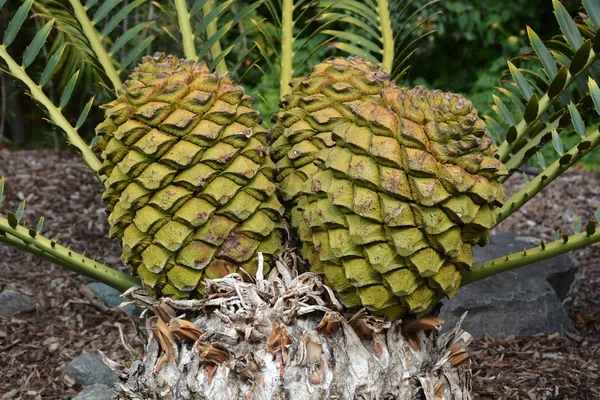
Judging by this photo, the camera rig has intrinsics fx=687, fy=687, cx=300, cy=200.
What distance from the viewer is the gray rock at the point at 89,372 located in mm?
2117

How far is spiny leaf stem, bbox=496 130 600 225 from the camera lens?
1337 mm

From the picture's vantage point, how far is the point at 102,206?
146 inches

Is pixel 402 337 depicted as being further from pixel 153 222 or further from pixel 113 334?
pixel 113 334

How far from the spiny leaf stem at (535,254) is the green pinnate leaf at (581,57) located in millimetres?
311

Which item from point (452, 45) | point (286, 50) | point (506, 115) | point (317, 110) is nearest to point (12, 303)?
point (286, 50)

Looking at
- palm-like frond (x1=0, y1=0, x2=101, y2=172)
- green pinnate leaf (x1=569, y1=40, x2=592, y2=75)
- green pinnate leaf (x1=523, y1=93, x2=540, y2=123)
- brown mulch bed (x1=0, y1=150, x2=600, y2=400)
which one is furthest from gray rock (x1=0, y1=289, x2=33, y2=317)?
green pinnate leaf (x1=569, y1=40, x2=592, y2=75)

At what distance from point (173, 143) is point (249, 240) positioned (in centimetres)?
23

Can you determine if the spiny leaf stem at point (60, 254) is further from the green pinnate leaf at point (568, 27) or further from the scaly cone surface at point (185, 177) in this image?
the green pinnate leaf at point (568, 27)

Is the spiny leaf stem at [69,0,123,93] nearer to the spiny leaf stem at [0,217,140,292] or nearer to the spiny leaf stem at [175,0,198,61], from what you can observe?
the spiny leaf stem at [175,0,198,61]

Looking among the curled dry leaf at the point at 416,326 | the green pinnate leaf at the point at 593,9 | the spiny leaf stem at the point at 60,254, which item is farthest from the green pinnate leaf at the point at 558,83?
the spiny leaf stem at the point at 60,254

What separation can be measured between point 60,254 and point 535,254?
0.95 m

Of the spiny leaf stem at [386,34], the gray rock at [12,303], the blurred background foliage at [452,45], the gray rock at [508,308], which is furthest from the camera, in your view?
the blurred background foliage at [452,45]

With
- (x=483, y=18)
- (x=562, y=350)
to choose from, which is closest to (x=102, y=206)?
(x=562, y=350)

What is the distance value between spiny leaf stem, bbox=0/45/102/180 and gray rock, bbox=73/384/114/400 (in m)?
0.67
